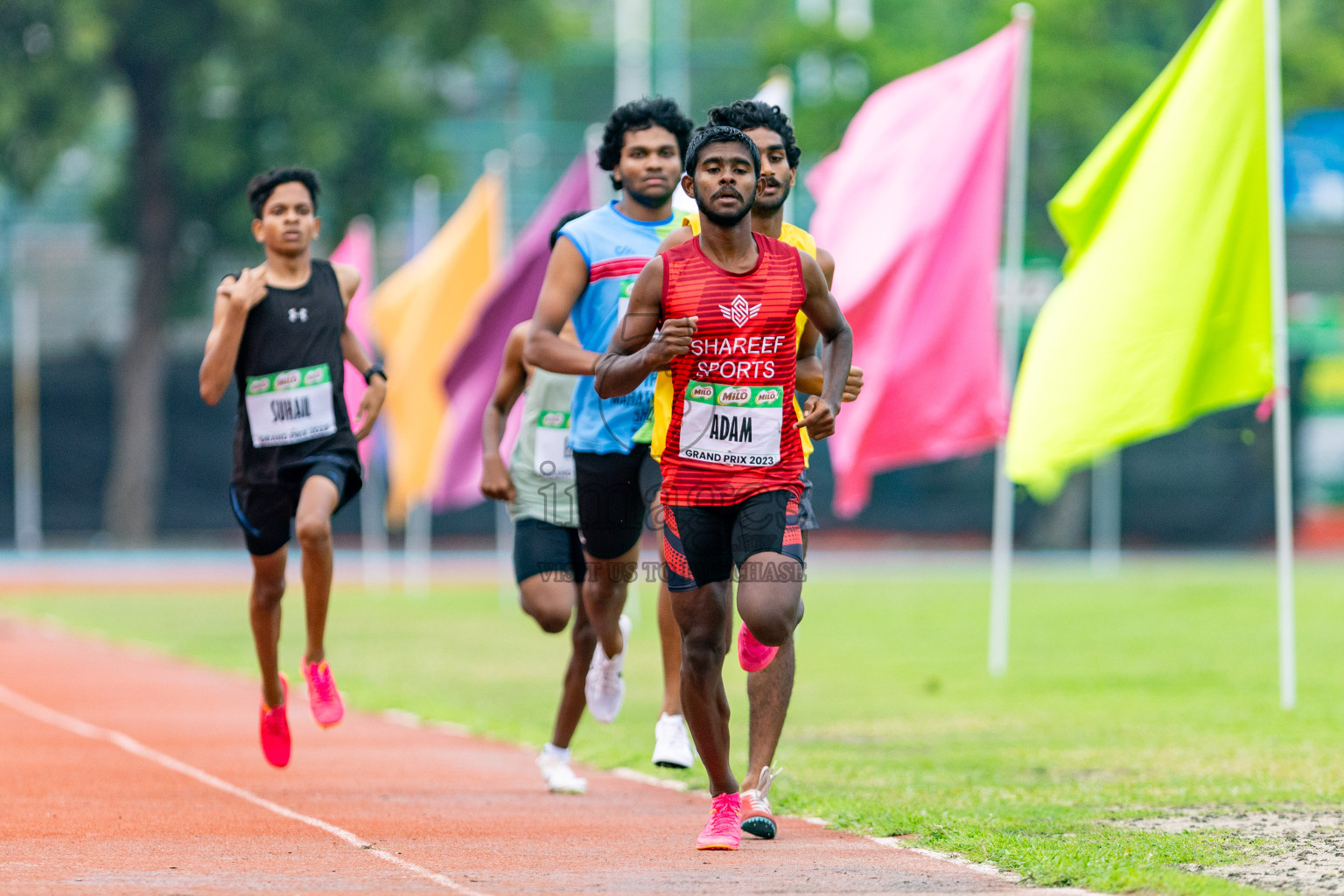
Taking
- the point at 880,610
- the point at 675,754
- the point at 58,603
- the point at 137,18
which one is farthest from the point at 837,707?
the point at 137,18

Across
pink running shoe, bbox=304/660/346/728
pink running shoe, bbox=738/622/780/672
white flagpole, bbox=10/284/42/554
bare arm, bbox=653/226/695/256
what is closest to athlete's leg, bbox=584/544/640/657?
pink running shoe, bbox=304/660/346/728

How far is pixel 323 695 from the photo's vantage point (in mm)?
8219

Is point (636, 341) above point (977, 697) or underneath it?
above

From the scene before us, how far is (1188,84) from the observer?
37.7 ft

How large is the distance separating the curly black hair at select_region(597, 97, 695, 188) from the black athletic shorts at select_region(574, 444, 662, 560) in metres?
1.20

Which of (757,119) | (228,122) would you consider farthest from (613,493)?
(228,122)

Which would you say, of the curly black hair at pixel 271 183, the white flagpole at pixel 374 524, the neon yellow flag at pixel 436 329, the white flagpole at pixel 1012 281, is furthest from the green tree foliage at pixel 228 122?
the curly black hair at pixel 271 183

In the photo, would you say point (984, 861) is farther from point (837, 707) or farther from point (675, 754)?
point (837, 707)

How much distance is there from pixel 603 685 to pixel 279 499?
5.20 ft

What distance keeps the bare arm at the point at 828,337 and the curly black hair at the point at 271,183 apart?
9.00 ft

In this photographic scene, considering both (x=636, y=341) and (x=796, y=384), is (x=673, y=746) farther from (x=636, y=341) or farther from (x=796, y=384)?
(x=636, y=341)

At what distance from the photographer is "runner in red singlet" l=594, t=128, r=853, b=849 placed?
6.27 metres

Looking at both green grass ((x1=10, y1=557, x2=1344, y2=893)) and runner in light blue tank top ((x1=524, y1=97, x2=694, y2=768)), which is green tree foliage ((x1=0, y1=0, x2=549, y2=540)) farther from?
runner in light blue tank top ((x1=524, y1=97, x2=694, y2=768))

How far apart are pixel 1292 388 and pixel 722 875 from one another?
3137cm
